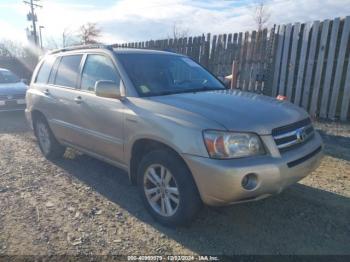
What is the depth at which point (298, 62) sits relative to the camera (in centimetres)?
773

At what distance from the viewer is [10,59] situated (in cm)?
2219

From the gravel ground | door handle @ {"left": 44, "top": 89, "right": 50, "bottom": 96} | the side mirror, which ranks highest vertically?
the side mirror

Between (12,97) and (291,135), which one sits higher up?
(291,135)

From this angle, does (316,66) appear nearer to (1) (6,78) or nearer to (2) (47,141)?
(2) (47,141)

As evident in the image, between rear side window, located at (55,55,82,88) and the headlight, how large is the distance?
2.61 m

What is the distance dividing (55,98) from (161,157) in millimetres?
2566

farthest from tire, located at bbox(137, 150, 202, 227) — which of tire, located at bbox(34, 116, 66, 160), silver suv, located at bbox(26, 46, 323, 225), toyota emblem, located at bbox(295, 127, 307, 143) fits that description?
tire, located at bbox(34, 116, 66, 160)

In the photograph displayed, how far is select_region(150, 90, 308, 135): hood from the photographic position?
2895 mm

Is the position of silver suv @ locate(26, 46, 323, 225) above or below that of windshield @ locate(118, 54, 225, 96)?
below

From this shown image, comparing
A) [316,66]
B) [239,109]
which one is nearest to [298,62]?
[316,66]

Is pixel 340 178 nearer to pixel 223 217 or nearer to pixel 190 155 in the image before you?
pixel 223 217

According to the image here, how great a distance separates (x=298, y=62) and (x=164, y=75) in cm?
491

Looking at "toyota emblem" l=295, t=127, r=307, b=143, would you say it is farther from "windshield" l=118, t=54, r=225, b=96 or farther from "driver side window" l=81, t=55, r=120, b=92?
"driver side window" l=81, t=55, r=120, b=92

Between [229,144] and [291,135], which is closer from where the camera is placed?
[229,144]
